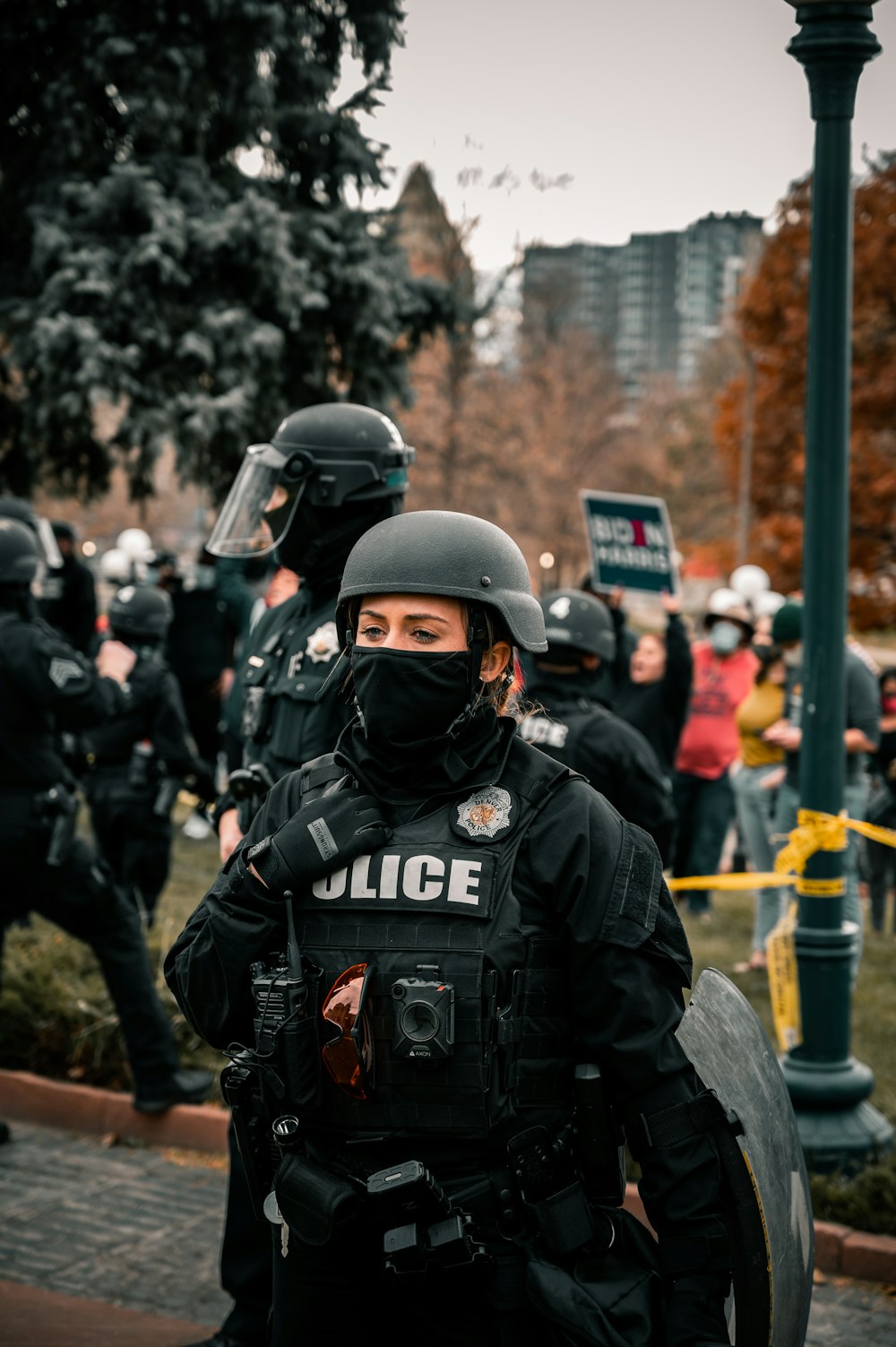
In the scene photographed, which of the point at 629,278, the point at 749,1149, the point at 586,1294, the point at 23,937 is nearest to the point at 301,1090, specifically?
the point at 586,1294

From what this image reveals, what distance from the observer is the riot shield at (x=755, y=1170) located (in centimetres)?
226

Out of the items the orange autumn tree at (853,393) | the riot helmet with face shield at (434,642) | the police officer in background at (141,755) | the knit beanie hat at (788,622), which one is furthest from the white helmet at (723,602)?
the orange autumn tree at (853,393)

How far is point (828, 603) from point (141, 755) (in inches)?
151

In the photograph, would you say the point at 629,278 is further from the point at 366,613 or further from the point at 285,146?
the point at 366,613

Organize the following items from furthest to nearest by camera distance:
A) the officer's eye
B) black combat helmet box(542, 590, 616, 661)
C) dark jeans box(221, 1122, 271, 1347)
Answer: black combat helmet box(542, 590, 616, 661), dark jeans box(221, 1122, 271, 1347), the officer's eye

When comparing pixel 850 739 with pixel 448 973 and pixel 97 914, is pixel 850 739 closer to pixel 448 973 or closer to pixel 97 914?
pixel 97 914

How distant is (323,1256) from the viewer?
240cm

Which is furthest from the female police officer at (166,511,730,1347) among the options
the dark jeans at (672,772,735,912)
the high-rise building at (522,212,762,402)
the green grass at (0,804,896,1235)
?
the high-rise building at (522,212,762,402)

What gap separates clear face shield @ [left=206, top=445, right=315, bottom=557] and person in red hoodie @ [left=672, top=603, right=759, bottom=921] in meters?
5.24

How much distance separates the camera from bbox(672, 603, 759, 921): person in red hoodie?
366 inches

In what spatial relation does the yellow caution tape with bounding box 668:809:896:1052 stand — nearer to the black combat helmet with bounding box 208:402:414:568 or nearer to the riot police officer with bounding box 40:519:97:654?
the black combat helmet with bounding box 208:402:414:568

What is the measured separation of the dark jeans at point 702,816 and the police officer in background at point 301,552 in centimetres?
558

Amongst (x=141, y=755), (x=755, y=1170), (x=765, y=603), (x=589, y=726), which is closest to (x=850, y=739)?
(x=589, y=726)

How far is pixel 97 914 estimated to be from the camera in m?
5.38
